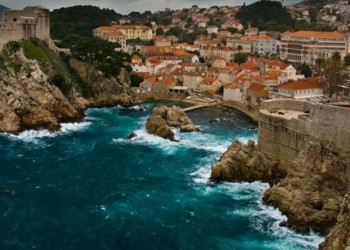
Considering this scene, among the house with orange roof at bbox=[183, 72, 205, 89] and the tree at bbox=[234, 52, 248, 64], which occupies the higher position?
the tree at bbox=[234, 52, 248, 64]

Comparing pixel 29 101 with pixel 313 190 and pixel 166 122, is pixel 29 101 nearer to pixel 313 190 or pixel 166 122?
pixel 166 122

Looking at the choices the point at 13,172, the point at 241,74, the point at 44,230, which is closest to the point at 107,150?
the point at 13,172

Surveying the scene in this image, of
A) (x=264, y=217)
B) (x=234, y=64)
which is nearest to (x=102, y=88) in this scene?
(x=234, y=64)

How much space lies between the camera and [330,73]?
2628 inches

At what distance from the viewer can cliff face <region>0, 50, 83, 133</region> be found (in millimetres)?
52781

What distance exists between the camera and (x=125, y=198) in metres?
34.5

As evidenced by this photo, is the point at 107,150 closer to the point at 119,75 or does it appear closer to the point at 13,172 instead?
the point at 13,172

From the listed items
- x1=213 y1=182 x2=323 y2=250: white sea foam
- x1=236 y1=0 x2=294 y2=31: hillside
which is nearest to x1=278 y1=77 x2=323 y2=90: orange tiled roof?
x1=213 y1=182 x2=323 y2=250: white sea foam

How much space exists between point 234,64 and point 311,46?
19.7 m

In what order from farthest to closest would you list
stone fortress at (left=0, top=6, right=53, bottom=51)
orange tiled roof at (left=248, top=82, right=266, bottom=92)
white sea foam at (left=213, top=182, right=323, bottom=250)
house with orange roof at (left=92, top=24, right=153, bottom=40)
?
house with orange roof at (left=92, top=24, right=153, bottom=40), orange tiled roof at (left=248, top=82, right=266, bottom=92), stone fortress at (left=0, top=6, right=53, bottom=51), white sea foam at (left=213, top=182, right=323, bottom=250)

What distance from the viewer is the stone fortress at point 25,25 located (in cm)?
6257

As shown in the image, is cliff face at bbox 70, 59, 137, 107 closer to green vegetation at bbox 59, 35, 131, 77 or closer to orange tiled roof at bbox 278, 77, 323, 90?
green vegetation at bbox 59, 35, 131, 77

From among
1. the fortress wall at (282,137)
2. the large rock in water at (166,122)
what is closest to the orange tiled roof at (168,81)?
the large rock in water at (166,122)

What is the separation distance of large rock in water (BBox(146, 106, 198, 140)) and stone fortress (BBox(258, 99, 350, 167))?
11413mm
